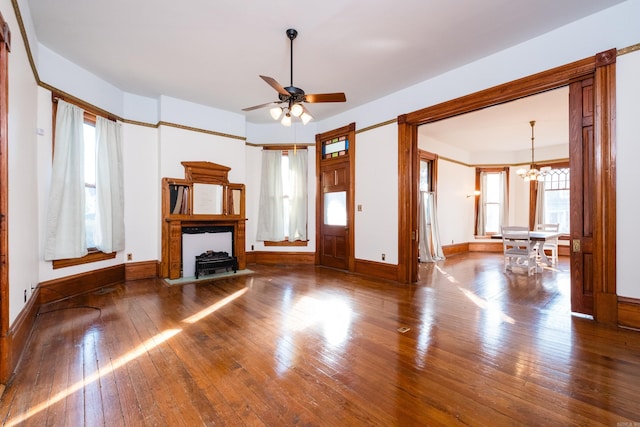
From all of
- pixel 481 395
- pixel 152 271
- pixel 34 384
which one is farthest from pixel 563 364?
pixel 152 271

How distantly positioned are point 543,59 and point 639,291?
8.78ft

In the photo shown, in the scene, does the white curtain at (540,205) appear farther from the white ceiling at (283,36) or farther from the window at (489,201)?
the white ceiling at (283,36)

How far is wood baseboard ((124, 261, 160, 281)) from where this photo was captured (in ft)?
15.7

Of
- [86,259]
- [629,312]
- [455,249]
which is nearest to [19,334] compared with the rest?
[86,259]

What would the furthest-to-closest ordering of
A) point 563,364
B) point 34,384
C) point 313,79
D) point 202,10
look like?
1. point 313,79
2. point 202,10
3. point 563,364
4. point 34,384

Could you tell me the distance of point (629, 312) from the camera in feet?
9.00

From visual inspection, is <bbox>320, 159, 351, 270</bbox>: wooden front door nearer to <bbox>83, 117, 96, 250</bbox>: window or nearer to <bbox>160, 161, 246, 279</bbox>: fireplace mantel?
<bbox>160, 161, 246, 279</bbox>: fireplace mantel

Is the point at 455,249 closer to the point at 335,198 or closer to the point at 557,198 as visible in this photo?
the point at 557,198

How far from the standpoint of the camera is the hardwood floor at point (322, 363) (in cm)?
164

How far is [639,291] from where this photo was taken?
8.88 feet

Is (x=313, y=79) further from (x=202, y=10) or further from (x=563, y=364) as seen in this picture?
(x=563, y=364)

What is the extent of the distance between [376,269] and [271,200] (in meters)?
2.81

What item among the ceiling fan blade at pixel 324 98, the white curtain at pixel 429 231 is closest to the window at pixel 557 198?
the white curtain at pixel 429 231

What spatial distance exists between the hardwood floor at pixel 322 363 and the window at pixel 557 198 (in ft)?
18.1
